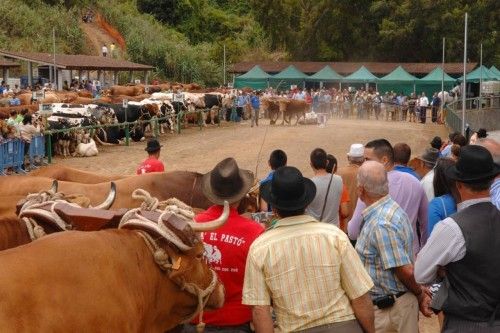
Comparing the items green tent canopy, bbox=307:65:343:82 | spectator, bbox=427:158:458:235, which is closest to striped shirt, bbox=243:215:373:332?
spectator, bbox=427:158:458:235

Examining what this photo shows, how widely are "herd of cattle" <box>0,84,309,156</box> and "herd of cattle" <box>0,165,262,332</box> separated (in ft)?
61.7

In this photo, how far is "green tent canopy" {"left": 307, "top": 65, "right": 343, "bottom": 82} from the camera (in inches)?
2009

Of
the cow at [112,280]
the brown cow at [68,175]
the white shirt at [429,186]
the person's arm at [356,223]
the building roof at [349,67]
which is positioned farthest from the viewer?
the building roof at [349,67]

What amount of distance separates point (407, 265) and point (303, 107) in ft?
106

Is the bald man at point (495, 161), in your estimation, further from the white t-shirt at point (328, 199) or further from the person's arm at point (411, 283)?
the white t-shirt at point (328, 199)

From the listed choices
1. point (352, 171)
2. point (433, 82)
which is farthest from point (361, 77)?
point (352, 171)

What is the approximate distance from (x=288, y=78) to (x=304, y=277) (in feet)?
160

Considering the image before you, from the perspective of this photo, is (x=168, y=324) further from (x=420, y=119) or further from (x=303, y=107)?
(x=420, y=119)

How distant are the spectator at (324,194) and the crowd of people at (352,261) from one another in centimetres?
217

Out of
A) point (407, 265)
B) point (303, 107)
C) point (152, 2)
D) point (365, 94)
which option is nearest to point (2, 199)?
point (407, 265)

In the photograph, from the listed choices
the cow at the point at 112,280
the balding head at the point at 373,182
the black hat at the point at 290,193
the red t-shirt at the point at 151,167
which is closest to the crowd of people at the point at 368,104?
the red t-shirt at the point at 151,167

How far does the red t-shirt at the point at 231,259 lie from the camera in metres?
4.36

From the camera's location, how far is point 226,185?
180 inches

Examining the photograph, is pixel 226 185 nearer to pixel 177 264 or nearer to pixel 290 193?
pixel 290 193
